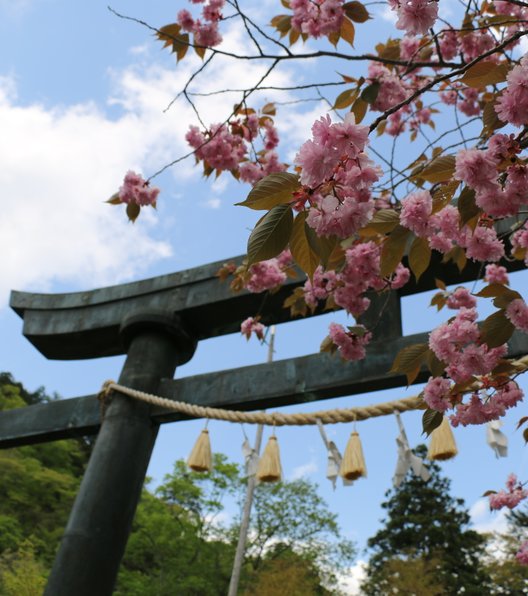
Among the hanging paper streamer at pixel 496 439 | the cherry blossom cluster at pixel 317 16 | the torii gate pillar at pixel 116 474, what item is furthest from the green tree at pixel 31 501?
the cherry blossom cluster at pixel 317 16

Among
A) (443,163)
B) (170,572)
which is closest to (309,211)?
(443,163)

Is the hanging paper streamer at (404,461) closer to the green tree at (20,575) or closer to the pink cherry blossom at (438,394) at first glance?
the pink cherry blossom at (438,394)

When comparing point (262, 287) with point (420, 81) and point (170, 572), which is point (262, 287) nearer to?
point (420, 81)

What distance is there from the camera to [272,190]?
37.4 inches

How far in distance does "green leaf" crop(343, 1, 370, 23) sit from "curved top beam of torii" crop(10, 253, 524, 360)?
4.86 feet

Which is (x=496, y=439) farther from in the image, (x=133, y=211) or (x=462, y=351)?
(x=133, y=211)

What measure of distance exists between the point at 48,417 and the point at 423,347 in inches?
118

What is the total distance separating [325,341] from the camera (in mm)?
2418

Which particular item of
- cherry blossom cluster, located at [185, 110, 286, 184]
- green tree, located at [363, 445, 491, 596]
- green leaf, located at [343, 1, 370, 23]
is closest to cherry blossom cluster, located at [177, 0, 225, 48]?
cherry blossom cluster, located at [185, 110, 286, 184]

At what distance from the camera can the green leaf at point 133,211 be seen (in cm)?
249

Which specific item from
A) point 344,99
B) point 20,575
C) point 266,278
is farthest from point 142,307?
point 20,575

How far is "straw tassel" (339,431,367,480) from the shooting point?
271 centimetres

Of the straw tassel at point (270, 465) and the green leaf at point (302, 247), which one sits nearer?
the green leaf at point (302, 247)

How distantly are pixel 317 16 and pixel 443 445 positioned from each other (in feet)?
6.32
